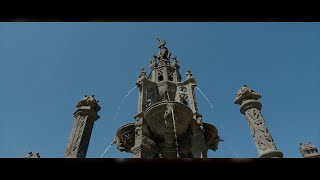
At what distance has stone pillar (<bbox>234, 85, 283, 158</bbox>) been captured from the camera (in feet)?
25.9

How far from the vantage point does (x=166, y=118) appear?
13133mm

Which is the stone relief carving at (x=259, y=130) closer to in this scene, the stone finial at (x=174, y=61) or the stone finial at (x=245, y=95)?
the stone finial at (x=245, y=95)

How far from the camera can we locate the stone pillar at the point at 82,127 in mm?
9195

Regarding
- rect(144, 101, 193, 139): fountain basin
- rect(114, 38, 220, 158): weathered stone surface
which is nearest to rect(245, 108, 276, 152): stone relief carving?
rect(114, 38, 220, 158): weathered stone surface

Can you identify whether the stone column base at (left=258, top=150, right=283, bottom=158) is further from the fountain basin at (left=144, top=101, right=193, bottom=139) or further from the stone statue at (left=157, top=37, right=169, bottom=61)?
the stone statue at (left=157, top=37, right=169, bottom=61)

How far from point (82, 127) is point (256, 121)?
241 inches

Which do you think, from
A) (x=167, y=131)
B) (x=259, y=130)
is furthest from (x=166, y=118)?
(x=259, y=130)

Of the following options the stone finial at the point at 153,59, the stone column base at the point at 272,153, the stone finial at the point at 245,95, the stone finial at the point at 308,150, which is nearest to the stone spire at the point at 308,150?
the stone finial at the point at 308,150

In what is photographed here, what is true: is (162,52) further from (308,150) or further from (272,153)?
(272,153)
